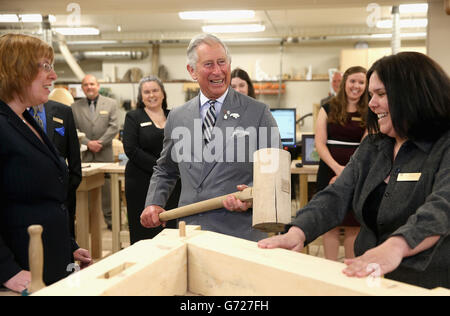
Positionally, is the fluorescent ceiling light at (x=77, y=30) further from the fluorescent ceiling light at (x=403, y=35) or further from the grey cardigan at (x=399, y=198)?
the grey cardigan at (x=399, y=198)

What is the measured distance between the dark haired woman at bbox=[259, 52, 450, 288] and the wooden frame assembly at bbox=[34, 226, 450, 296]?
15 cm

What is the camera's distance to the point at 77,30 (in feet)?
35.2

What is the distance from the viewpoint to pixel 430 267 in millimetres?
1433

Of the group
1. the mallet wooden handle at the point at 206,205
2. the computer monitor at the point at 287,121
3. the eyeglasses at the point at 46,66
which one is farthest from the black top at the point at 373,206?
the computer monitor at the point at 287,121

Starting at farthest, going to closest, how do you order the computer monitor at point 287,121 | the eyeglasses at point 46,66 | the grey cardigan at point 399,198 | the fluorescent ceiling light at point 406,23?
the fluorescent ceiling light at point 406,23 → the computer monitor at point 287,121 → the eyeglasses at point 46,66 → the grey cardigan at point 399,198

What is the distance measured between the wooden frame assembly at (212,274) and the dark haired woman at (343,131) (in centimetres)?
254

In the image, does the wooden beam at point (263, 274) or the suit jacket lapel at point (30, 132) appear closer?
the wooden beam at point (263, 274)

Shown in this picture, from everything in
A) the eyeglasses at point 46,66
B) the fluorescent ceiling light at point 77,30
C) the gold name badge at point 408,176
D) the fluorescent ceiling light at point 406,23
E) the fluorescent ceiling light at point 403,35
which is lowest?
the gold name badge at point 408,176

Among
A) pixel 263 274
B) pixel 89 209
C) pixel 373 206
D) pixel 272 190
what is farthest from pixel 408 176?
pixel 89 209

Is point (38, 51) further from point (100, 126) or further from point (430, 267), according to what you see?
point (100, 126)

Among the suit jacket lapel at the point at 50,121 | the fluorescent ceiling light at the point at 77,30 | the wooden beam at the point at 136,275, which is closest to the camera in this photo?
the wooden beam at the point at 136,275

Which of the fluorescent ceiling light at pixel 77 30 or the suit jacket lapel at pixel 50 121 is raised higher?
the fluorescent ceiling light at pixel 77 30

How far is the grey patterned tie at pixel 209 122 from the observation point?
6.81ft

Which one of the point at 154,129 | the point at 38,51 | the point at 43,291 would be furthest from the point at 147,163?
the point at 43,291
